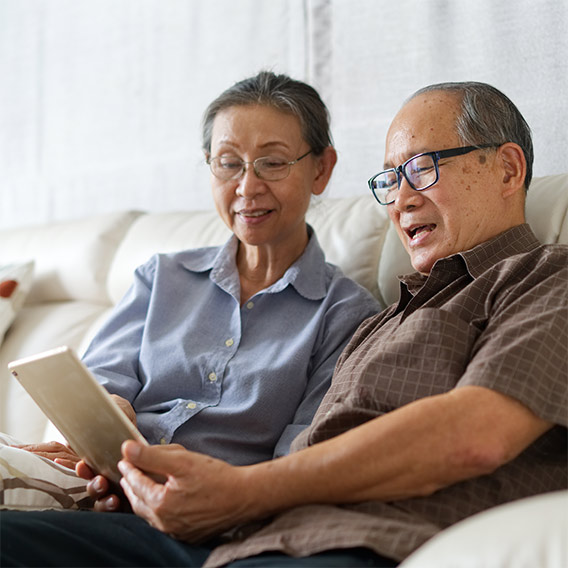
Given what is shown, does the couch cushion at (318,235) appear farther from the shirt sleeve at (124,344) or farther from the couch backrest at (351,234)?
the shirt sleeve at (124,344)

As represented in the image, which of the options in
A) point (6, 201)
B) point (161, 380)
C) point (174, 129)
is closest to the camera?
point (161, 380)

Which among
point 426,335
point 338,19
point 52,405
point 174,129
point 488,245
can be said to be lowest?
point 52,405

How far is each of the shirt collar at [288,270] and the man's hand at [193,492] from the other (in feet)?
2.12

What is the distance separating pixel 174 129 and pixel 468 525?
216cm

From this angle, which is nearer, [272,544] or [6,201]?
[272,544]

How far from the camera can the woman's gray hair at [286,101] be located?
1730 millimetres

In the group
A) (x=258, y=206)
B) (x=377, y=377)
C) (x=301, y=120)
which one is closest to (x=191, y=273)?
(x=258, y=206)

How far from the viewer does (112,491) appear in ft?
4.32

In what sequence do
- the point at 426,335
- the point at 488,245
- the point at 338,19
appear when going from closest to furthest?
the point at 426,335
the point at 488,245
the point at 338,19

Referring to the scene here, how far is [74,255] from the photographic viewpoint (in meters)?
2.37

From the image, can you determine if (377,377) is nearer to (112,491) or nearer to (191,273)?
(112,491)

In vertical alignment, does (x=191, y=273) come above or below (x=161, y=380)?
above

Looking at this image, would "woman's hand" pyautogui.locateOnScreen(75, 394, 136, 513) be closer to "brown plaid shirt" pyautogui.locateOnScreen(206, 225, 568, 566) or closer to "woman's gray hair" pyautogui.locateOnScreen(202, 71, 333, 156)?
"brown plaid shirt" pyautogui.locateOnScreen(206, 225, 568, 566)

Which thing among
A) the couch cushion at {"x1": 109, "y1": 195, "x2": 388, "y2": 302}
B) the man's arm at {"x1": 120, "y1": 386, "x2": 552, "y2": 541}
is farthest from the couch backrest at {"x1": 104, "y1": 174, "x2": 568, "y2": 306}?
the man's arm at {"x1": 120, "y1": 386, "x2": 552, "y2": 541}
